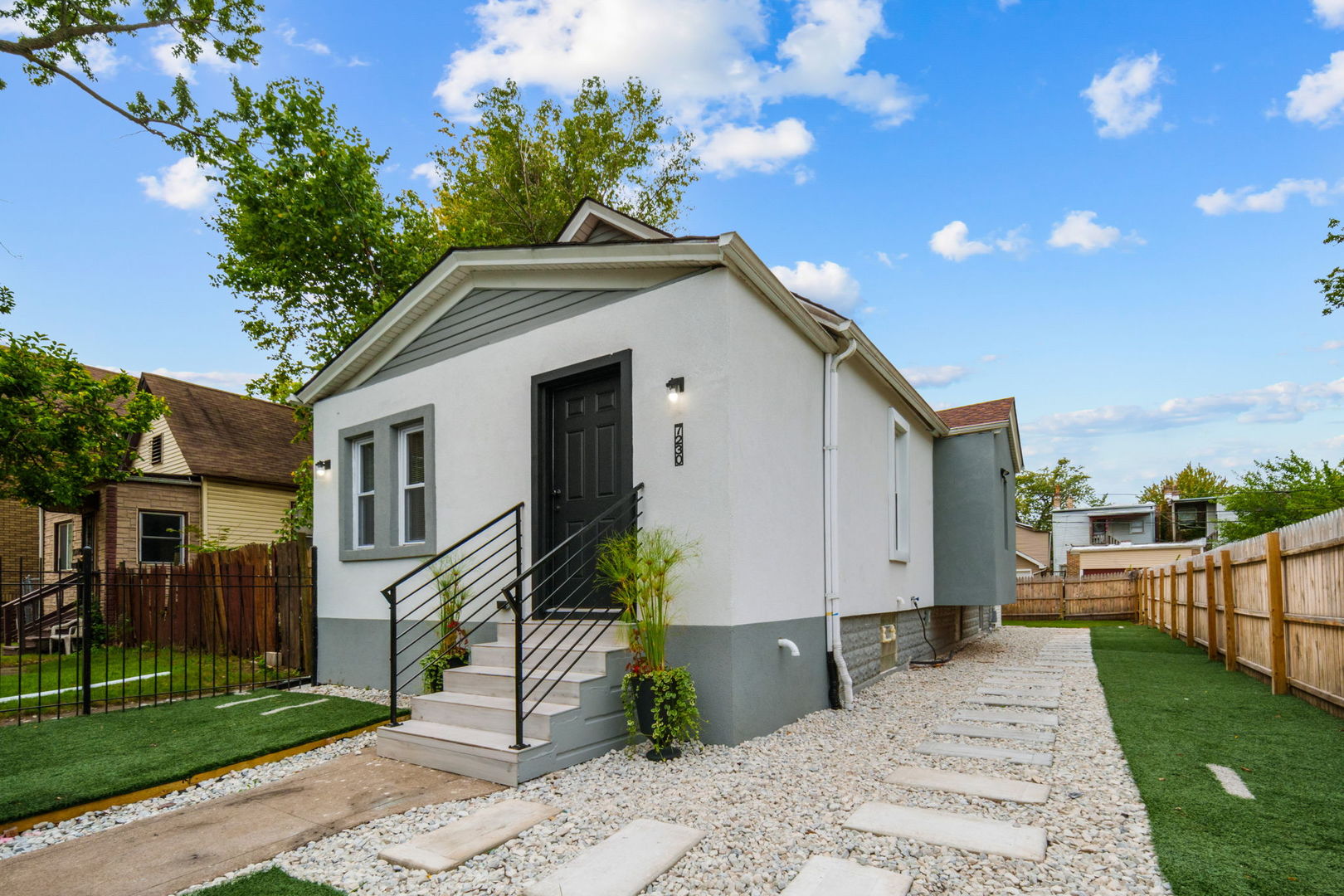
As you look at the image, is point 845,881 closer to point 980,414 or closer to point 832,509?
point 832,509

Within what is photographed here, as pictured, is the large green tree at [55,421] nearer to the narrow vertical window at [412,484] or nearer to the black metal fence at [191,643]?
the black metal fence at [191,643]

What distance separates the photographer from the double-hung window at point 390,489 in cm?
730

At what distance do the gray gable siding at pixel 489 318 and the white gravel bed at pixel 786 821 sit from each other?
11.7 feet

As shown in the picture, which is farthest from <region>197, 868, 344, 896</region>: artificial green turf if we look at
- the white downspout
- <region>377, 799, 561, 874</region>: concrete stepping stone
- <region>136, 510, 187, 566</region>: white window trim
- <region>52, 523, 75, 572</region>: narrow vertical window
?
<region>52, 523, 75, 572</region>: narrow vertical window

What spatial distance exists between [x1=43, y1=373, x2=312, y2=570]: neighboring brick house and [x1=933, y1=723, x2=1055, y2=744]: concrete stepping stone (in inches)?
576

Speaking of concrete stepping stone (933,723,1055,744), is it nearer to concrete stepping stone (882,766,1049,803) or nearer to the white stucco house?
the white stucco house

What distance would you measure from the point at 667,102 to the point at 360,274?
386 inches

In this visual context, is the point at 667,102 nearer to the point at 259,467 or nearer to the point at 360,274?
the point at 360,274

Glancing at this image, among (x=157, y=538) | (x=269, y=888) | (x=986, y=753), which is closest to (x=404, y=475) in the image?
(x=269, y=888)

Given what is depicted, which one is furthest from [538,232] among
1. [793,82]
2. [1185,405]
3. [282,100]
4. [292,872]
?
[1185,405]

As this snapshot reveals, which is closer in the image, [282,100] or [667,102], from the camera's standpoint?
[282,100]

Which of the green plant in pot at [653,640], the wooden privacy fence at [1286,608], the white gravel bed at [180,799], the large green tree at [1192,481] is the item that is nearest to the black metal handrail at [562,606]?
the green plant in pot at [653,640]

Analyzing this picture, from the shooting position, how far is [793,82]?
470 inches

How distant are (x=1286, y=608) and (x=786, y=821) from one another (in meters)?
6.02
